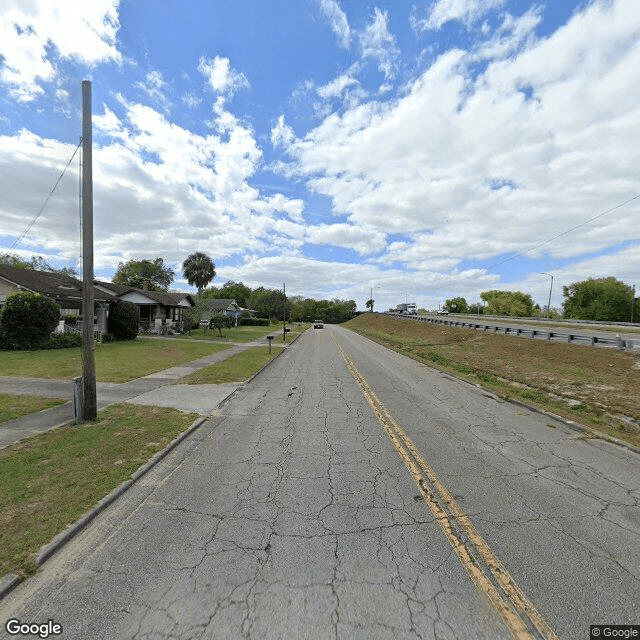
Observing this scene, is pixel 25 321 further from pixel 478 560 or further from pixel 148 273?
pixel 148 273

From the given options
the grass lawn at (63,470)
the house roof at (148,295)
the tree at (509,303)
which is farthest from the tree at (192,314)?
the tree at (509,303)

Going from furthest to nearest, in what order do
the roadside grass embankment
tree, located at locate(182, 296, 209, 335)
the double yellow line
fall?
tree, located at locate(182, 296, 209, 335) < the roadside grass embankment < the double yellow line

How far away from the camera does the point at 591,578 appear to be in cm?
303

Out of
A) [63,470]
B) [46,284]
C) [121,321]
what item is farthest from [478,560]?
[46,284]

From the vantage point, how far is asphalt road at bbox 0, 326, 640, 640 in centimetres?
263

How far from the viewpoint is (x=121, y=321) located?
2642cm

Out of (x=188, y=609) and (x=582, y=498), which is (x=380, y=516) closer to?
(x=188, y=609)

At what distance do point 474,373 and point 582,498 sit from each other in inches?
474

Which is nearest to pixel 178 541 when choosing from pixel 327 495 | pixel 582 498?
pixel 327 495

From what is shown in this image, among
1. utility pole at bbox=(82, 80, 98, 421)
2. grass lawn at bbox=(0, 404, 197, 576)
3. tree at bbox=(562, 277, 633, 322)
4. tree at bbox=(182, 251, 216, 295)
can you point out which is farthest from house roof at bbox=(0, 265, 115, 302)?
tree at bbox=(562, 277, 633, 322)

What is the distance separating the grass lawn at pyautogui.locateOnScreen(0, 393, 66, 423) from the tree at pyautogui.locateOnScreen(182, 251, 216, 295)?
62583mm

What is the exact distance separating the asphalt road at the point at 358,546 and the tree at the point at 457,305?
424 feet

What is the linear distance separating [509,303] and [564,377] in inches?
3710

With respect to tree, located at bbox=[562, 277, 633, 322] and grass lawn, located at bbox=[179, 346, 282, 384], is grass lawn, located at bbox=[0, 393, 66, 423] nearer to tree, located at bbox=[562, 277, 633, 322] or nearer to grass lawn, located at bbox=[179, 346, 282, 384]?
grass lawn, located at bbox=[179, 346, 282, 384]
